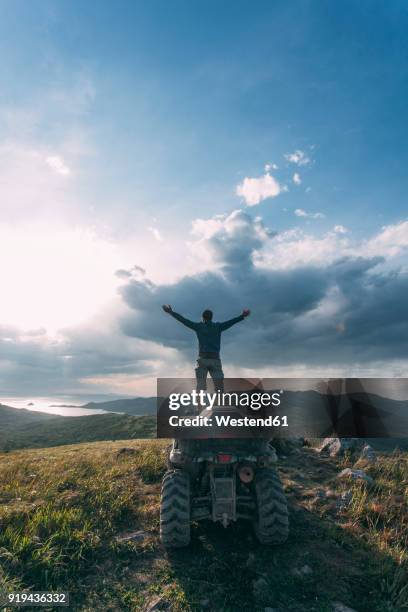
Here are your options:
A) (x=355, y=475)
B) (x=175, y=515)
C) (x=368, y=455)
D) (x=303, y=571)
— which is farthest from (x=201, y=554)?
(x=368, y=455)

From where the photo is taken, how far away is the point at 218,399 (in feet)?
27.0

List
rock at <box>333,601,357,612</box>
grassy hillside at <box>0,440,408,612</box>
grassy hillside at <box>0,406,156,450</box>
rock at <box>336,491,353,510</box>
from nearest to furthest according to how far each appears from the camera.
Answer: rock at <box>333,601,357,612</box>
grassy hillside at <box>0,440,408,612</box>
rock at <box>336,491,353,510</box>
grassy hillside at <box>0,406,156,450</box>

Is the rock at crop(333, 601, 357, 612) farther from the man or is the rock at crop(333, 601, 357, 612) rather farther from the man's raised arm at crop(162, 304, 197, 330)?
the man's raised arm at crop(162, 304, 197, 330)

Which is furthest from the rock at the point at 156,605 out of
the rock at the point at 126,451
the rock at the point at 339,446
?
the rock at the point at 339,446

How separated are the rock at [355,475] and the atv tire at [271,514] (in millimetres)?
4000

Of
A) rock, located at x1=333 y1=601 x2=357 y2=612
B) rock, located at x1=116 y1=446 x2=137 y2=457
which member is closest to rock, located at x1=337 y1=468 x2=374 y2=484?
rock, located at x1=333 y1=601 x2=357 y2=612

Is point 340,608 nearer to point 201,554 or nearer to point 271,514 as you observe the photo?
point 271,514

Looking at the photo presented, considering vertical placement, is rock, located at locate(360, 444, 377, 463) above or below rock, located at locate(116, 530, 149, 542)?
above

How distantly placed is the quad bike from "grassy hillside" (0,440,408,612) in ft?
1.68

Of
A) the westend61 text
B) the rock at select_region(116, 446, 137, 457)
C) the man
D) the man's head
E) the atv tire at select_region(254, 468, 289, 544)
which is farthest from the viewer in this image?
the rock at select_region(116, 446, 137, 457)

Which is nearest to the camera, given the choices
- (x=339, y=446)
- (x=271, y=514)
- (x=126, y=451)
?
(x=271, y=514)

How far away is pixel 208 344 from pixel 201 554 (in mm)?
4577

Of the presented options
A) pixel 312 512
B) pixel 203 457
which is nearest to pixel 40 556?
pixel 203 457

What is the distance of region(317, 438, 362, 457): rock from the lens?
461 inches
